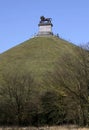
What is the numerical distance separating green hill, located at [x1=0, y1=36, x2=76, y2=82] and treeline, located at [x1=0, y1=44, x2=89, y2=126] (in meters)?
12.6

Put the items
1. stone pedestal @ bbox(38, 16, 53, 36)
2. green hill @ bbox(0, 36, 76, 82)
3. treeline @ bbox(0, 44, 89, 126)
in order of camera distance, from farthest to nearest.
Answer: stone pedestal @ bbox(38, 16, 53, 36) → green hill @ bbox(0, 36, 76, 82) → treeline @ bbox(0, 44, 89, 126)

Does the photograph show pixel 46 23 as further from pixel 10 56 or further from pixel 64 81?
pixel 64 81

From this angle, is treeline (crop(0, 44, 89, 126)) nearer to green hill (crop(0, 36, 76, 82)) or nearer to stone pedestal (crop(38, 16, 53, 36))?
green hill (crop(0, 36, 76, 82))

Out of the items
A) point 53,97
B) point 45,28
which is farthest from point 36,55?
Result: point 53,97

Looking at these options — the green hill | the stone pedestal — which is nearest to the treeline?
the green hill

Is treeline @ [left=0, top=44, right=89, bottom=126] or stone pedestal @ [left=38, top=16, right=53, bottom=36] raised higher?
stone pedestal @ [left=38, top=16, right=53, bottom=36]

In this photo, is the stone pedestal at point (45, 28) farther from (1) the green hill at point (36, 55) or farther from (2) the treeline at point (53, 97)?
(2) the treeline at point (53, 97)

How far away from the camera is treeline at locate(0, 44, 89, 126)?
51.4 meters

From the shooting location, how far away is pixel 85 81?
5138 cm

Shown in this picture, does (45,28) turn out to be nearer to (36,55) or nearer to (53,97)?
(36,55)

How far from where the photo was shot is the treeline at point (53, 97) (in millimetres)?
51438

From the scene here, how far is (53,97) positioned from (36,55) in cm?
3720

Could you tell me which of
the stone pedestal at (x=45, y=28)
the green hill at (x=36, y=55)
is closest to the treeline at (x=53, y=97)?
the green hill at (x=36, y=55)

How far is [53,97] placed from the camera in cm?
5803
